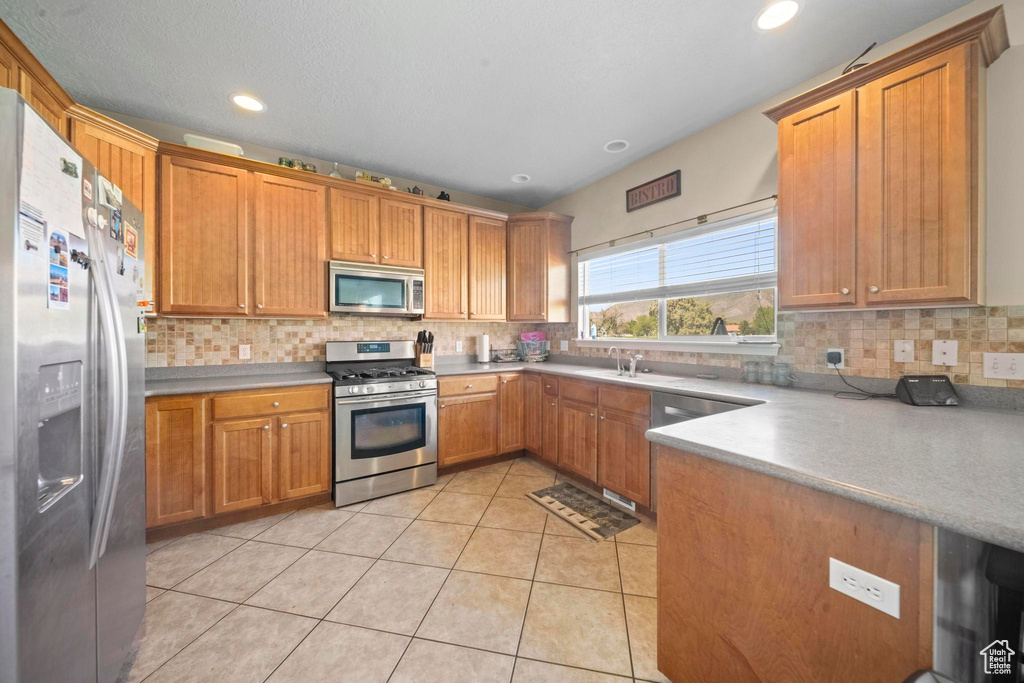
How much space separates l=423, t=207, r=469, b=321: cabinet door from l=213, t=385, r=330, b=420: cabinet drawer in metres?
1.20

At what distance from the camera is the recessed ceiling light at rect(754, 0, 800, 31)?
5.40 ft

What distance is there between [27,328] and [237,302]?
202 cm

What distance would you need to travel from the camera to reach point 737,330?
259cm

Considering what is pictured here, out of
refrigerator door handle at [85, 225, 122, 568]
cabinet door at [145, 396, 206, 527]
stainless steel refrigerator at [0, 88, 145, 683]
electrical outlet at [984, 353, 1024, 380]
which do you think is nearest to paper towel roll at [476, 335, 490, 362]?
cabinet door at [145, 396, 206, 527]

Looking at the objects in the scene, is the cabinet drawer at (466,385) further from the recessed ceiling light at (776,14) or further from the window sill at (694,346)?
the recessed ceiling light at (776,14)

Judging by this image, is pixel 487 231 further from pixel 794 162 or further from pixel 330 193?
pixel 794 162

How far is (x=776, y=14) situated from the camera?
1.70 m

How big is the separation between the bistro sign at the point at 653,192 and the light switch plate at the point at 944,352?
5.81 feet

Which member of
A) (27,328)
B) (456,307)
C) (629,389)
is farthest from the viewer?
(456,307)

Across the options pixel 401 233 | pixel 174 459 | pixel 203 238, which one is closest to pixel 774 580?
pixel 174 459

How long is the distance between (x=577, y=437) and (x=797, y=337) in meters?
1.64

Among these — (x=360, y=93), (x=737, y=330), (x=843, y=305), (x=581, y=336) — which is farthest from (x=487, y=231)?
(x=843, y=305)

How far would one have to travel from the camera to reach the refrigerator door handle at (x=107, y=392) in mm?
1084

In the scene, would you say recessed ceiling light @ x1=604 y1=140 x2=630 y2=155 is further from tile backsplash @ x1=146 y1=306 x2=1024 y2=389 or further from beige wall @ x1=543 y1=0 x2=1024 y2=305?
tile backsplash @ x1=146 y1=306 x2=1024 y2=389
